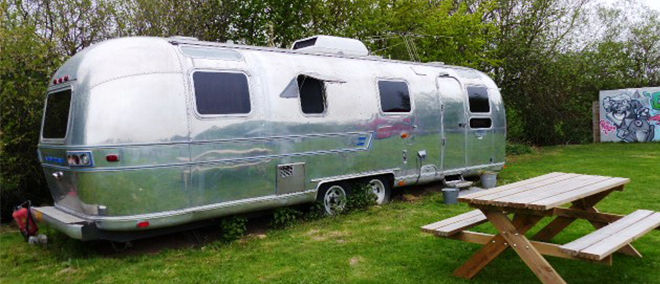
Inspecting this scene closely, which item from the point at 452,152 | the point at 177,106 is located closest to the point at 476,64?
the point at 452,152

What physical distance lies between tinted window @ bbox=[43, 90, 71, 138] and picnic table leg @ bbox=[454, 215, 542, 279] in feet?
15.4

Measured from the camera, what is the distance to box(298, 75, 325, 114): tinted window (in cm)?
702

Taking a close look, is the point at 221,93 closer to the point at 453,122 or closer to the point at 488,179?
the point at 453,122

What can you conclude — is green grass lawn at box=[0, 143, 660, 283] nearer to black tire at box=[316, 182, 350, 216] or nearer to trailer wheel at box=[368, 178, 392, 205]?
black tire at box=[316, 182, 350, 216]

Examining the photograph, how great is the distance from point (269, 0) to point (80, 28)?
559 cm

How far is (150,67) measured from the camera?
224 inches

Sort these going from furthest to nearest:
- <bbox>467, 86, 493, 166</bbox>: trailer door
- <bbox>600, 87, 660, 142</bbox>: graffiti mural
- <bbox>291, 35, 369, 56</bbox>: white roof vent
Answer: <bbox>600, 87, 660, 142</bbox>: graffiti mural < <bbox>467, 86, 493, 166</bbox>: trailer door < <bbox>291, 35, 369, 56</bbox>: white roof vent

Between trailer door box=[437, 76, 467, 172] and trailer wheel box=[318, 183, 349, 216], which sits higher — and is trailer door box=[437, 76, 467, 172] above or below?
above

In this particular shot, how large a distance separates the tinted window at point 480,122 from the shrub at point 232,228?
538 cm

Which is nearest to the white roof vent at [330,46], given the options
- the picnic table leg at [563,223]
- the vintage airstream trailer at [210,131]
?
the vintage airstream trailer at [210,131]

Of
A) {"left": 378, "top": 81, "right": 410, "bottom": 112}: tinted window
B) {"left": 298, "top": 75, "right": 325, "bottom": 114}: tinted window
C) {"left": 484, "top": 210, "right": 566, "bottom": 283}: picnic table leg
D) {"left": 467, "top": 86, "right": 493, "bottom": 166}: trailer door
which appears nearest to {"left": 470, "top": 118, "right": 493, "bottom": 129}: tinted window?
{"left": 467, "top": 86, "right": 493, "bottom": 166}: trailer door

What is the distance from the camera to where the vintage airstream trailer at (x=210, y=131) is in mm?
5410

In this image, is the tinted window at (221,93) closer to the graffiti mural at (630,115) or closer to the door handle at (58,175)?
the door handle at (58,175)

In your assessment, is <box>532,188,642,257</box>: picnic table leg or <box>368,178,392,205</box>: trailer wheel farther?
<box>368,178,392,205</box>: trailer wheel
